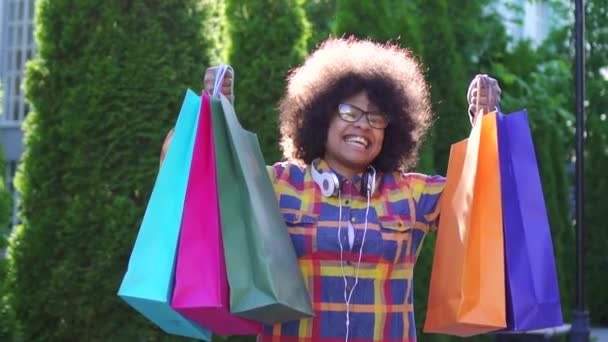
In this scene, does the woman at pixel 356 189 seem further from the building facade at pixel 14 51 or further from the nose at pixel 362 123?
the building facade at pixel 14 51

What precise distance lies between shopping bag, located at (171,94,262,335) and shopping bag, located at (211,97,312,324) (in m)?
0.03

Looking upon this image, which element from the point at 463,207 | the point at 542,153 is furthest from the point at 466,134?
the point at 463,207

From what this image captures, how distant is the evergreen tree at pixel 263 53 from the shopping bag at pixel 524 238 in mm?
3470

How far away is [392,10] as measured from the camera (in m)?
7.26

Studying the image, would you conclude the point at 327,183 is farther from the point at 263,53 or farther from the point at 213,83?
the point at 263,53

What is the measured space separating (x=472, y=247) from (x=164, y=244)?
92 centimetres

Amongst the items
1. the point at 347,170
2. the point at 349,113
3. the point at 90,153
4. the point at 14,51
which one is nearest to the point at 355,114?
the point at 349,113

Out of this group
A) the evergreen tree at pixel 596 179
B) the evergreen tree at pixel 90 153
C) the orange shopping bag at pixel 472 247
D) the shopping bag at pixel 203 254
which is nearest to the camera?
the shopping bag at pixel 203 254

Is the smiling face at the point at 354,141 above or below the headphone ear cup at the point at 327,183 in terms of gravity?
above

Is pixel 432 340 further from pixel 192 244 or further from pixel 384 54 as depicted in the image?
pixel 192 244

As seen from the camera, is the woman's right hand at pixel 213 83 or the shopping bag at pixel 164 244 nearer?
the shopping bag at pixel 164 244

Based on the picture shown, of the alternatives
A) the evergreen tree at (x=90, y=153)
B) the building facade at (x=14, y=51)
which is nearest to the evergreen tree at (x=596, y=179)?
the building facade at (x=14, y=51)

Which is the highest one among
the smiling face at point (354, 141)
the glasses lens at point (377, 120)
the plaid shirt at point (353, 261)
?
the glasses lens at point (377, 120)

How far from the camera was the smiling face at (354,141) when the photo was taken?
285 centimetres
